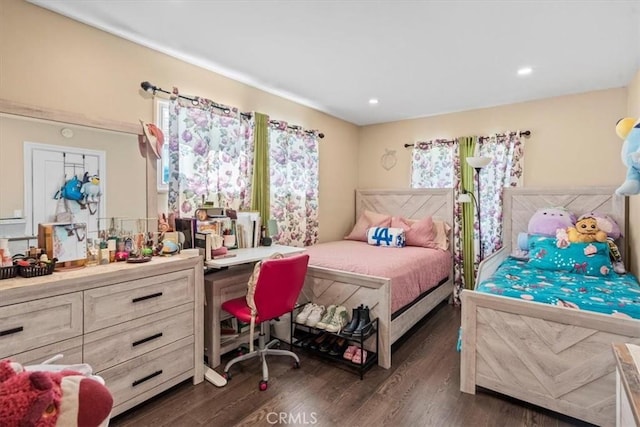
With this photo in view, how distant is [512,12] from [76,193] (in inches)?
116

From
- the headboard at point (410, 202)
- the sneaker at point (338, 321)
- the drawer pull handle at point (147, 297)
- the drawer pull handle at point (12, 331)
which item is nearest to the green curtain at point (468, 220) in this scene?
the headboard at point (410, 202)

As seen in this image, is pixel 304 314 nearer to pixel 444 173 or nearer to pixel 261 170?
pixel 261 170

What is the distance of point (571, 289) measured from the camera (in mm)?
2262

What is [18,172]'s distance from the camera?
70.5 inches

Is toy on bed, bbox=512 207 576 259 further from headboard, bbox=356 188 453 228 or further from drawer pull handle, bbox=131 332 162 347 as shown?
drawer pull handle, bbox=131 332 162 347

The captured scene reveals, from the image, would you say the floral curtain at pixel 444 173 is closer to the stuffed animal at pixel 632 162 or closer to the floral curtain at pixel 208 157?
the stuffed animal at pixel 632 162

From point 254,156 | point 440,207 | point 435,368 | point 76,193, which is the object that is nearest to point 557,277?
point 435,368

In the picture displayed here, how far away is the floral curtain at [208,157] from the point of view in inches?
102

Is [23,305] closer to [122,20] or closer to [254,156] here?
[122,20]

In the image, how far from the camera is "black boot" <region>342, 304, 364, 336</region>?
2.39m

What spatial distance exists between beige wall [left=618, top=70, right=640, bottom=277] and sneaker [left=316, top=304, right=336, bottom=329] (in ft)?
8.57

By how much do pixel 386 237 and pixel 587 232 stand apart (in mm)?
1932

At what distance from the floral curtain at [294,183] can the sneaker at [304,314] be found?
3.29 feet

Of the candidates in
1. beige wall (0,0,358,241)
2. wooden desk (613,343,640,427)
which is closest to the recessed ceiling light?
wooden desk (613,343,640,427)
